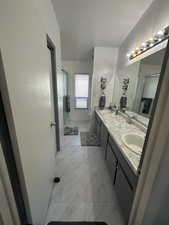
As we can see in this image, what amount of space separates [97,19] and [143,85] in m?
1.40

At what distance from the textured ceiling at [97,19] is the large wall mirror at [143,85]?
72cm

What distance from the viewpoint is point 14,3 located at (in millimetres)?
523

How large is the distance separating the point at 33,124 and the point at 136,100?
68.7 inches

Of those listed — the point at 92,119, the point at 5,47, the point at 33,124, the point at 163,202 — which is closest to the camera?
the point at 5,47

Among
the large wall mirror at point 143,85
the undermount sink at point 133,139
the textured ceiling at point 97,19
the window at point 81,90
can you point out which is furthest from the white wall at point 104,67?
the undermount sink at point 133,139

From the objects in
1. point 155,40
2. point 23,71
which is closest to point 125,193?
point 23,71

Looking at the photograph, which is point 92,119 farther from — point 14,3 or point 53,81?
point 14,3

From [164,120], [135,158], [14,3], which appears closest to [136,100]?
[135,158]

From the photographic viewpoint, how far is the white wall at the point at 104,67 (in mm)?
2885

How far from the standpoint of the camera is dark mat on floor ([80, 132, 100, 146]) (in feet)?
9.05

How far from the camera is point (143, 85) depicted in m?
1.68

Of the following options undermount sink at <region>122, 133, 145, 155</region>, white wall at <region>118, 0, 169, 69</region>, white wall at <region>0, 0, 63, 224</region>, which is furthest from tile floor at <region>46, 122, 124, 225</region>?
white wall at <region>118, 0, 169, 69</region>

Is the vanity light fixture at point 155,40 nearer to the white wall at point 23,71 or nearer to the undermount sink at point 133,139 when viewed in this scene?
the undermount sink at point 133,139

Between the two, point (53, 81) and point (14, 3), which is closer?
point (14, 3)
